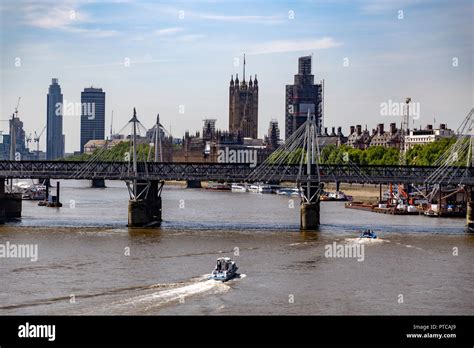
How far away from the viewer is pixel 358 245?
5700 cm

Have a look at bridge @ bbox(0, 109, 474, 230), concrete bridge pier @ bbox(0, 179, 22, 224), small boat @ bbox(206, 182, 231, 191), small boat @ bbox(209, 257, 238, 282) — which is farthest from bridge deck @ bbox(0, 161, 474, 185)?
small boat @ bbox(206, 182, 231, 191)

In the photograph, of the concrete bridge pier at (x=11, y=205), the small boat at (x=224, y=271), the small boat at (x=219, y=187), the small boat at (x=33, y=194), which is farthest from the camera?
the small boat at (x=219, y=187)

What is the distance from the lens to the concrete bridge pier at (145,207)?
68438 mm

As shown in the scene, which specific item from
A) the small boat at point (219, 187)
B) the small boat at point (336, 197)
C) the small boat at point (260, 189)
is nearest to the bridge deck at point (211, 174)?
the small boat at point (336, 197)

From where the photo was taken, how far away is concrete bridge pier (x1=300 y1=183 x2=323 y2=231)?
220ft

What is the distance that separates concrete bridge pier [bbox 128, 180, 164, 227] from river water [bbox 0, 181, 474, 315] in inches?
68.4

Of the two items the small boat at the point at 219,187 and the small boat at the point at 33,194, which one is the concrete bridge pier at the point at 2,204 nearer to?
the small boat at the point at 33,194

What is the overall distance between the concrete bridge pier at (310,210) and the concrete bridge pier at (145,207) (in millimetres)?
10559

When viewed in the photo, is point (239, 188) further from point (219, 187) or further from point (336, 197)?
point (336, 197)

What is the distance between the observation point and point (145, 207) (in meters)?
69.3

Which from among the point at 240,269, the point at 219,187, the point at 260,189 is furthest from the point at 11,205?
the point at 219,187

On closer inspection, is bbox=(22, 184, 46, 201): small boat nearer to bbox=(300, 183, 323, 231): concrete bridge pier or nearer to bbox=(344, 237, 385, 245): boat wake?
bbox=(300, 183, 323, 231): concrete bridge pier
